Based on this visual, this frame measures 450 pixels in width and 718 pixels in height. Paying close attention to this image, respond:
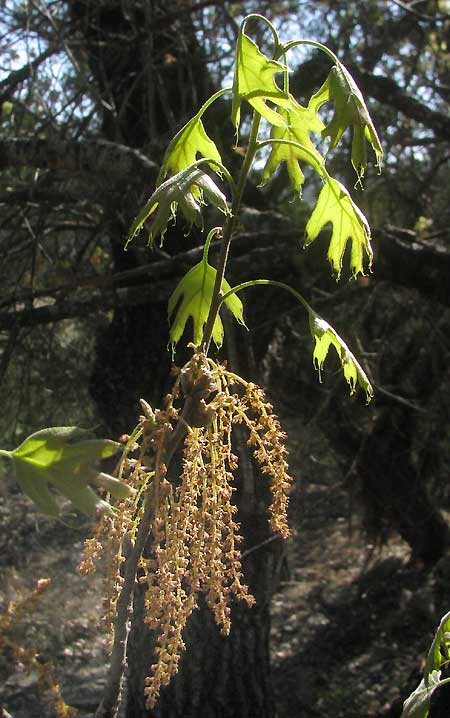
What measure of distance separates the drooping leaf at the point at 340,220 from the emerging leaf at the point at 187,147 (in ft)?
0.56

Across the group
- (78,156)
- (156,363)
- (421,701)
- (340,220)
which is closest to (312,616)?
(156,363)

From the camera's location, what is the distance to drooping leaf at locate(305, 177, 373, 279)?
1.20 metres

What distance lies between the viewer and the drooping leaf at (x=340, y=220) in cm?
120

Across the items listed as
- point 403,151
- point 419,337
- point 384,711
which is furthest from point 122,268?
point 384,711

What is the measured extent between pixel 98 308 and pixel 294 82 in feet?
5.29

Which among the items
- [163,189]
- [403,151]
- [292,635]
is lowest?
[292,635]

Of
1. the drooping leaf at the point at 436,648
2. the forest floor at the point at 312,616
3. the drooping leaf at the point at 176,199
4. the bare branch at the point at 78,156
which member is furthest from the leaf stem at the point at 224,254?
the forest floor at the point at 312,616

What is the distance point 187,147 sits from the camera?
1246 millimetres

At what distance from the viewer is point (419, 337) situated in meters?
4.84

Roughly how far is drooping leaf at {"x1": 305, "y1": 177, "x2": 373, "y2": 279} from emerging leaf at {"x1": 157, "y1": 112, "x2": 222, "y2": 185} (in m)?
0.17

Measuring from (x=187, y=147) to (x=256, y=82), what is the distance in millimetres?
181

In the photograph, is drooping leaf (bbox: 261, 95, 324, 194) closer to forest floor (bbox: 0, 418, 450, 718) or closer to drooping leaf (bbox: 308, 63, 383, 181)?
drooping leaf (bbox: 308, 63, 383, 181)

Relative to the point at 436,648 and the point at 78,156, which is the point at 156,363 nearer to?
the point at 78,156

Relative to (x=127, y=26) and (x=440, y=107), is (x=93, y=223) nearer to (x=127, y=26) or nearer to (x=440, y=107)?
(x=127, y=26)
